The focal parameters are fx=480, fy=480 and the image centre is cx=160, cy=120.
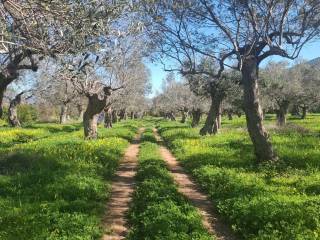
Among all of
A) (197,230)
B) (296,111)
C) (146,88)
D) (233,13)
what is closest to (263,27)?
(233,13)

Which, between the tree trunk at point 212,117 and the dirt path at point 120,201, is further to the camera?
the tree trunk at point 212,117

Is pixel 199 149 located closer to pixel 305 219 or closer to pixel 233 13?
pixel 233 13

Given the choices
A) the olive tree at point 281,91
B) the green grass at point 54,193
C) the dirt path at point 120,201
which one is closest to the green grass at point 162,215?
the dirt path at point 120,201

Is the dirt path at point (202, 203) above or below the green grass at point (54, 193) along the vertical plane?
below

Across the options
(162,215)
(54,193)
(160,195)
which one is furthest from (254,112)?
(162,215)

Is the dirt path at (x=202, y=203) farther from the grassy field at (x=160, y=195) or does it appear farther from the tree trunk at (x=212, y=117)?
the tree trunk at (x=212, y=117)

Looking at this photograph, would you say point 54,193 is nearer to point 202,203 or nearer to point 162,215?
point 162,215

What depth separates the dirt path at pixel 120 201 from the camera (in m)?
11.8

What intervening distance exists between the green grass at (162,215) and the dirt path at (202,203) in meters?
0.36

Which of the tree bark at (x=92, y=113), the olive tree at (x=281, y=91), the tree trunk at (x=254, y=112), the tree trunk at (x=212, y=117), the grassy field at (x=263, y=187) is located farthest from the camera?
the olive tree at (x=281, y=91)

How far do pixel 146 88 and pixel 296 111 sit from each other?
153 ft

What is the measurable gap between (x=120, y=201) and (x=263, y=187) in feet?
15.3

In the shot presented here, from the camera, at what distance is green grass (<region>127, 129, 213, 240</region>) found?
11.0 m

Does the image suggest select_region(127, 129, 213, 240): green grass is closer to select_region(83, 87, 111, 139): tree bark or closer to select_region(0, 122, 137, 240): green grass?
select_region(0, 122, 137, 240): green grass
